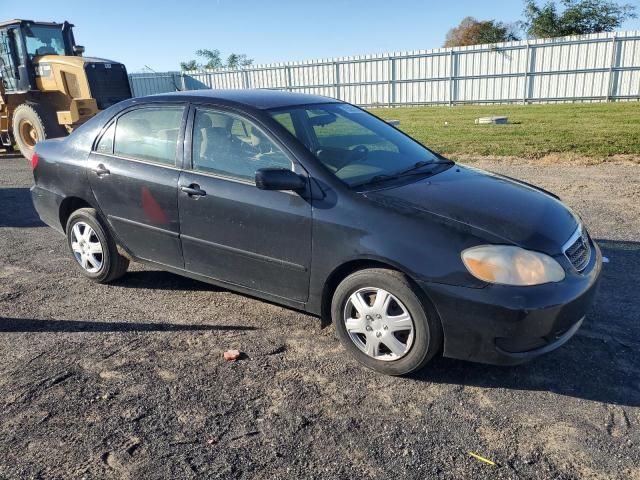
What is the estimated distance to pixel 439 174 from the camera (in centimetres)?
392

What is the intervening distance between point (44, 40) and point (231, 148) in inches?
456

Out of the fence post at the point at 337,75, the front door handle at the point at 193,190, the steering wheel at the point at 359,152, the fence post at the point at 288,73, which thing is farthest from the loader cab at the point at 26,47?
the fence post at the point at 288,73

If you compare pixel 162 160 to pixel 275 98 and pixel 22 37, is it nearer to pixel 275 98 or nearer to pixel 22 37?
pixel 275 98

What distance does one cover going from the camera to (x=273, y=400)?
3.02 metres

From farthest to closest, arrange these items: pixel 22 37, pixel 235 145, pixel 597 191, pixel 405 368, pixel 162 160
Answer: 1. pixel 22 37
2. pixel 597 191
3. pixel 162 160
4. pixel 235 145
5. pixel 405 368

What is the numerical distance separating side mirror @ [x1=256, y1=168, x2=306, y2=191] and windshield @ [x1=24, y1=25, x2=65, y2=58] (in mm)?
11780

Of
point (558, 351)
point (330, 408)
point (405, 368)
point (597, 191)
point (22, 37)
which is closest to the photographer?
point (330, 408)

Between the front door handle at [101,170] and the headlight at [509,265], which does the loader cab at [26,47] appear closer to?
the front door handle at [101,170]

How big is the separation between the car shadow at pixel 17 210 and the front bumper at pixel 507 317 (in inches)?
232

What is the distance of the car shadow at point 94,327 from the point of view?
3.92 metres

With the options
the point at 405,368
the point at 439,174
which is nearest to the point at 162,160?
the point at 439,174

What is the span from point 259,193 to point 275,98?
1.05m

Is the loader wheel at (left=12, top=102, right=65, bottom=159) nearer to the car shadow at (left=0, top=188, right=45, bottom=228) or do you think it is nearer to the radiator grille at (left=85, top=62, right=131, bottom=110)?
the radiator grille at (left=85, top=62, right=131, bottom=110)

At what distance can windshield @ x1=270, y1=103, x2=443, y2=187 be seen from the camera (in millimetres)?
3643
